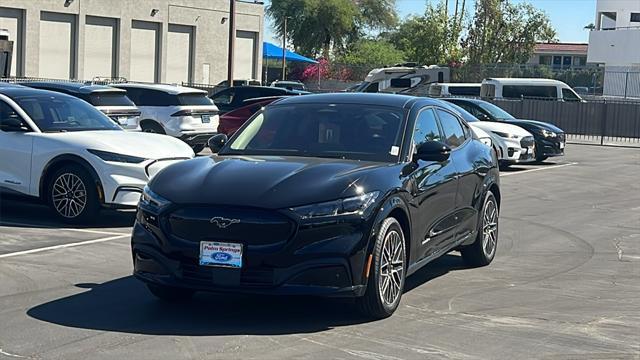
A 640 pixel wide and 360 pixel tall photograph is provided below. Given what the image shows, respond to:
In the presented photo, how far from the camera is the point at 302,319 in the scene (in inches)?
294

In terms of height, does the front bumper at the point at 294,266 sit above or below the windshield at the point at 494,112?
below

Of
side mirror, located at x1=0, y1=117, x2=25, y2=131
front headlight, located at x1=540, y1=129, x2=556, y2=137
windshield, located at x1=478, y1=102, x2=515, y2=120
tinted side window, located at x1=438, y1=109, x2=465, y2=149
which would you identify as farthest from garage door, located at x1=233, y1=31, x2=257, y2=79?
tinted side window, located at x1=438, y1=109, x2=465, y2=149

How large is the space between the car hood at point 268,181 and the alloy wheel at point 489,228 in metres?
2.52

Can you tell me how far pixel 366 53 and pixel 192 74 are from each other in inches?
1026

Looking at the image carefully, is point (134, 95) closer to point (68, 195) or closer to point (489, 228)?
point (68, 195)

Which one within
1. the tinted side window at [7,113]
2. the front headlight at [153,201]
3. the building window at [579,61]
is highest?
the building window at [579,61]

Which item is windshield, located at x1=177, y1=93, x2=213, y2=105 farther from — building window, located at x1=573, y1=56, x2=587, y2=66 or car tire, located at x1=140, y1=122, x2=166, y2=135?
building window, located at x1=573, y1=56, x2=587, y2=66

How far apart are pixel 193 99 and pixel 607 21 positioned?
2168 inches

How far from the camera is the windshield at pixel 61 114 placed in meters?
12.6

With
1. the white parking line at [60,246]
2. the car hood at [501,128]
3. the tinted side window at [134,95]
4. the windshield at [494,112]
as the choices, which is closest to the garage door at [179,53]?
the windshield at [494,112]

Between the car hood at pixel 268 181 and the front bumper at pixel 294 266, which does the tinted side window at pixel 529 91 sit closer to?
the car hood at pixel 268 181

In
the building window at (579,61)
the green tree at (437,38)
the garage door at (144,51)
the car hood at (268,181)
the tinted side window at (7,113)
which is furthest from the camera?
the building window at (579,61)

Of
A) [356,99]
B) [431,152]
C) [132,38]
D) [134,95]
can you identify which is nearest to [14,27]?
[132,38]

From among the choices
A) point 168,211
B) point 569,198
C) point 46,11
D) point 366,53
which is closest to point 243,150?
point 168,211
